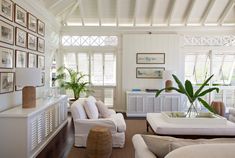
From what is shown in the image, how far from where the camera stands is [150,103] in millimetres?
7316

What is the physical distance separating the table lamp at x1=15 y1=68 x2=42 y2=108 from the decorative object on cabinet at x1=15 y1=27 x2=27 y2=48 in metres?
0.90

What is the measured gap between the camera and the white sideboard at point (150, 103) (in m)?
7.28

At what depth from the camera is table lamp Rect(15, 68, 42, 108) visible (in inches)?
143

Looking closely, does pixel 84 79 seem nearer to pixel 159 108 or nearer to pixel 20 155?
pixel 159 108

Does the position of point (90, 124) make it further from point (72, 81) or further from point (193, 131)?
point (72, 81)

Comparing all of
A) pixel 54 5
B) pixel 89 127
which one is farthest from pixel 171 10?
pixel 89 127

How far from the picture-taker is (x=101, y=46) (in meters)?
8.05

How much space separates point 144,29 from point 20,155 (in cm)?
594

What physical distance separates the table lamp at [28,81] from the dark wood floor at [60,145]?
0.88 meters

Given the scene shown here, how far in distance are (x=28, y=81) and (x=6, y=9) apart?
130cm

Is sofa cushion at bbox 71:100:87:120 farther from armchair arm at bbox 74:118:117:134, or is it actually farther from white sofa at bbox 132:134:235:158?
white sofa at bbox 132:134:235:158

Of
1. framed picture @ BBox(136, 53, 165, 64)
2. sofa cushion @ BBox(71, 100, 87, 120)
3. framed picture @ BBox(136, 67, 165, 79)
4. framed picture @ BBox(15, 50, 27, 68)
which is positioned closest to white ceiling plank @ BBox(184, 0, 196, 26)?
framed picture @ BBox(136, 53, 165, 64)

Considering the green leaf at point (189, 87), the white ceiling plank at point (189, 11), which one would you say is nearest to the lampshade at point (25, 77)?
the green leaf at point (189, 87)

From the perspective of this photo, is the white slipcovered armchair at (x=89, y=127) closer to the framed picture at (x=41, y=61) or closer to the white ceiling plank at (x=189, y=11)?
the framed picture at (x=41, y=61)
